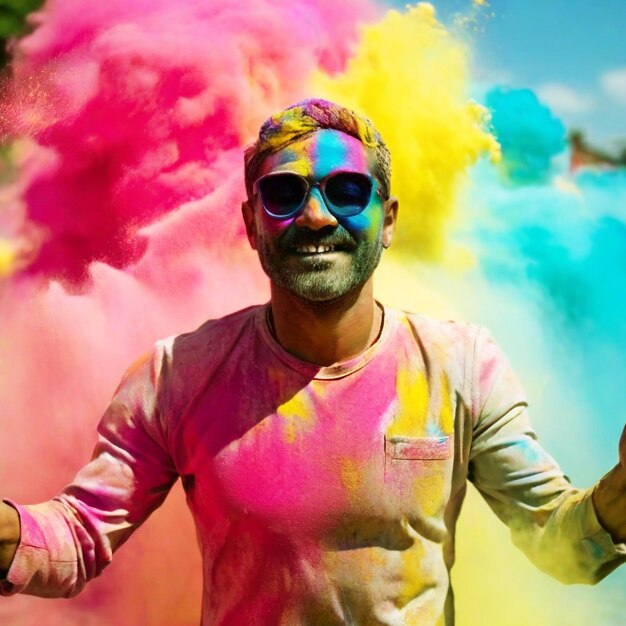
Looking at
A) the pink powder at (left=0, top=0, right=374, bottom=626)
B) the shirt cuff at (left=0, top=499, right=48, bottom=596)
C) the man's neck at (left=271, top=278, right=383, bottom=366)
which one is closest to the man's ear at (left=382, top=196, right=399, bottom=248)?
the man's neck at (left=271, top=278, right=383, bottom=366)

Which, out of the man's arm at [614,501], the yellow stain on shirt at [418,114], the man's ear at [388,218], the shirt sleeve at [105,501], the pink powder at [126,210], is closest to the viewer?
the man's arm at [614,501]

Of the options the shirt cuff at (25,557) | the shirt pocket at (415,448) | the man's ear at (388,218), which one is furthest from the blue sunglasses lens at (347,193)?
the shirt cuff at (25,557)

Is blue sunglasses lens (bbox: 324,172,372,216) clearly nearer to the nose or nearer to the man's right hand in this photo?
the nose

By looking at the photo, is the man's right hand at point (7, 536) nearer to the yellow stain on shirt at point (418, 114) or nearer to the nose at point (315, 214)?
the nose at point (315, 214)

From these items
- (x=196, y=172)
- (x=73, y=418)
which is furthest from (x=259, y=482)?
(x=196, y=172)

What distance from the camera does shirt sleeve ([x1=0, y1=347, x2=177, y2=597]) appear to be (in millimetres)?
1724

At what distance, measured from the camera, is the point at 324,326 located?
6.15 ft

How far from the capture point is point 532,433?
6.18 feet

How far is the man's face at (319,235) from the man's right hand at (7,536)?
744 millimetres

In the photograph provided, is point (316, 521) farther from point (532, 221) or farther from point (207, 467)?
point (532, 221)

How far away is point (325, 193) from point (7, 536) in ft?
3.21

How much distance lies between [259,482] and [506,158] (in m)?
1.37

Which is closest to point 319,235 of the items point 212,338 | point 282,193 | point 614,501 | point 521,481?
point 282,193

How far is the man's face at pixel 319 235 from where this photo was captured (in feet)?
5.82
